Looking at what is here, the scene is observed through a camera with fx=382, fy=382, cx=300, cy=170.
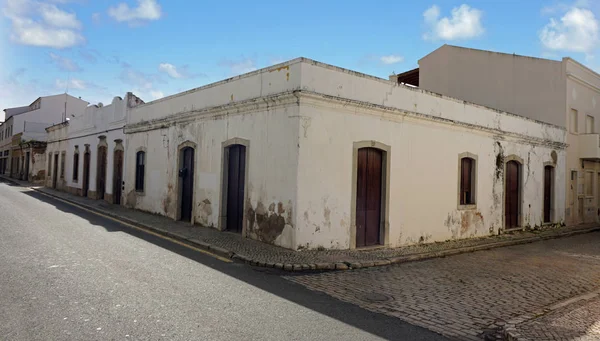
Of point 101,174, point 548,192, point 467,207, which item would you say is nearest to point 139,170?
point 101,174

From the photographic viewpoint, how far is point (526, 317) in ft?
17.0

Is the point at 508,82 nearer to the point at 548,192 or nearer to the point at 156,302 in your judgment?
the point at 548,192

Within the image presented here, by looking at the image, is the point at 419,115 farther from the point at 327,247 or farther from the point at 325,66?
the point at 327,247

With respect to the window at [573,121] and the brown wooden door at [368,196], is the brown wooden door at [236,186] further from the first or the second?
the window at [573,121]

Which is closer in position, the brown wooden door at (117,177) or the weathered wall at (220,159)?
the weathered wall at (220,159)

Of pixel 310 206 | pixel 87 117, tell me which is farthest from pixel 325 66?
pixel 87 117

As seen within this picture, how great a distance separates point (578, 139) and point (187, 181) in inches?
749

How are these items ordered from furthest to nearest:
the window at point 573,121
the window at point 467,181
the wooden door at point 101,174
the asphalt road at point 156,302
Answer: the wooden door at point 101,174
the window at point 573,121
the window at point 467,181
the asphalt road at point 156,302

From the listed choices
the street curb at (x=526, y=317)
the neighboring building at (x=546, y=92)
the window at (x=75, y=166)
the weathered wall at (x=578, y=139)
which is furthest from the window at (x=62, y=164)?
the weathered wall at (x=578, y=139)

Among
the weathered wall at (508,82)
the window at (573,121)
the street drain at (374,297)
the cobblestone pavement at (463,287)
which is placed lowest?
the cobblestone pavement at (463,287)

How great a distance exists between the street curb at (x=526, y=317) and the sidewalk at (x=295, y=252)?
10.6 ft

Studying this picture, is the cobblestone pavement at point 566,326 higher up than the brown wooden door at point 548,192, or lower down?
lower down

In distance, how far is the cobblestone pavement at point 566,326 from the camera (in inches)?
173

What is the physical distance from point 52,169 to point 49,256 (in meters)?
25.3
